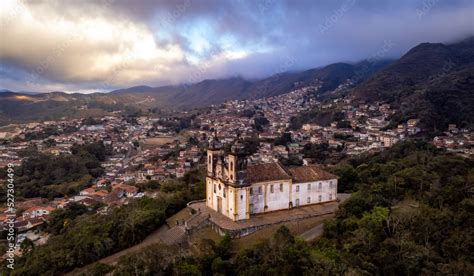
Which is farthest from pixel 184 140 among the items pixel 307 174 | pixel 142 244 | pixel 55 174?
pixel 142 244

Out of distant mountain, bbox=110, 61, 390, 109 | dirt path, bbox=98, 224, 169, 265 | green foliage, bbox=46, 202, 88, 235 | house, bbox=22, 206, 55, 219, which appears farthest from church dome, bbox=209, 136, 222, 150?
distant mountain, bbox=110, 61, 390, 109

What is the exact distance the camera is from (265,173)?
2520 cm

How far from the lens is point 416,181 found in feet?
89.8

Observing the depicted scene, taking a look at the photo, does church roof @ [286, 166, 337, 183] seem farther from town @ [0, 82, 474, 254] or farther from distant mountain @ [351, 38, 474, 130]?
distant mountain @ [351, 38, 474, 130]

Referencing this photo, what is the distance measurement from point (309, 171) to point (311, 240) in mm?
6048

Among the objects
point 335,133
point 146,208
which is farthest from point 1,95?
point 146,208

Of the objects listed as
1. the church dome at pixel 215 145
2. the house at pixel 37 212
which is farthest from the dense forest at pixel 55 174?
the church dome at pixel 215 145

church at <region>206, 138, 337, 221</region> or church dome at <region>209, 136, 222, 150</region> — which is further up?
church dome at <region>209, 136, 222, 150</region>

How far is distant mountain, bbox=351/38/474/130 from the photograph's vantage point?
64062 millimetres

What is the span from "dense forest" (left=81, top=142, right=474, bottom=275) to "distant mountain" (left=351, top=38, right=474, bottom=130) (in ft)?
143

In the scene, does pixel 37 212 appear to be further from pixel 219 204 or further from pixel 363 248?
pixel 363 248

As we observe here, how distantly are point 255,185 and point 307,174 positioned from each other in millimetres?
4229

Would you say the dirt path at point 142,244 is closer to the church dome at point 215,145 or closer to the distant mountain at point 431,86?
the church dome at point 215,145

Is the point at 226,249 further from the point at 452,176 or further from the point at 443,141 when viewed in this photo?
the point at 443,141
